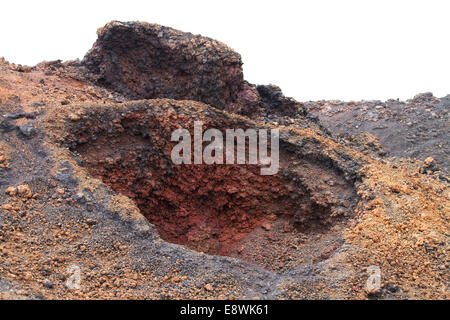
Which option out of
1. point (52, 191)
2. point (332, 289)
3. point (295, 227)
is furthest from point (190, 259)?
point (295, 227)

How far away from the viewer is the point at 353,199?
955 centimetres

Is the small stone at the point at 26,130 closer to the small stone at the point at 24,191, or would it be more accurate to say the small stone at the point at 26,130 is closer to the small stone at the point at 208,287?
the small stone at the point at 24,191

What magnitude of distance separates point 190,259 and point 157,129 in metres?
3.86

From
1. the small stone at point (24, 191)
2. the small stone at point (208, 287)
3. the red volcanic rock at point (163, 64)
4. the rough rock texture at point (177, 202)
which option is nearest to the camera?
the small stone at point (208, 287)

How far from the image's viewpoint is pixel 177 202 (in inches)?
411

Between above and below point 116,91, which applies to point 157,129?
below

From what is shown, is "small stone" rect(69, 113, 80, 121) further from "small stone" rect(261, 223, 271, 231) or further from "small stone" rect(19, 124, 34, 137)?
"small stone" rect(261, 223, 271, 231)

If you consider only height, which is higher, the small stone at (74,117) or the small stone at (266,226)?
the small stone at (74,117)

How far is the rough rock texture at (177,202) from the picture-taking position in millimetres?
6918

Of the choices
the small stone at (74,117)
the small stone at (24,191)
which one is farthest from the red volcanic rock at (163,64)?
the small stone at (24,191)

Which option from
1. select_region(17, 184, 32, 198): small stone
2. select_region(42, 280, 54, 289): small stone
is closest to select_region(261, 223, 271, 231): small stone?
select_region(17, 184, 32, 198): small stone

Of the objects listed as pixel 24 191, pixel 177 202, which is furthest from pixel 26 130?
pixel 177 202
